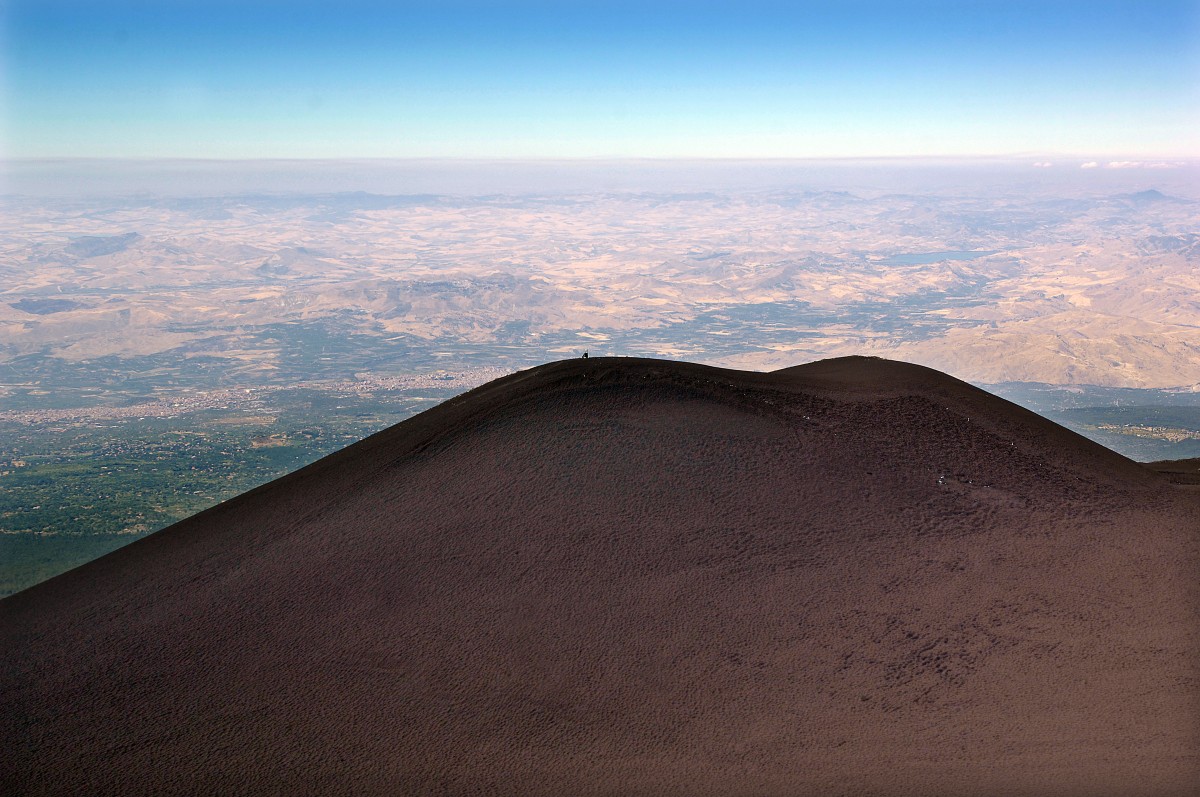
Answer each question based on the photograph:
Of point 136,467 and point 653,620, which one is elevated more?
point 653,620

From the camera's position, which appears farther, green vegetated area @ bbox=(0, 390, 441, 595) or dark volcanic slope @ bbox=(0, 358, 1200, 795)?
green vegetated area @ bbox=(0, 390, 441, 595)

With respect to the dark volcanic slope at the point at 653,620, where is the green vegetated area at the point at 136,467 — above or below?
below

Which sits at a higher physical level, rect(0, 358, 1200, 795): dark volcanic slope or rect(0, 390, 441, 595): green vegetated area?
rect(0, 358, 1200, 795): dark volcanic slope

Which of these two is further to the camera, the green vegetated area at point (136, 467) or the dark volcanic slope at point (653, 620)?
the green vegetated area at point (136, 467)

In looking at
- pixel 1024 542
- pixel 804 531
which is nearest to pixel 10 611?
pixel 804 531

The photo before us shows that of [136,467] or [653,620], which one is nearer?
[653,620]
